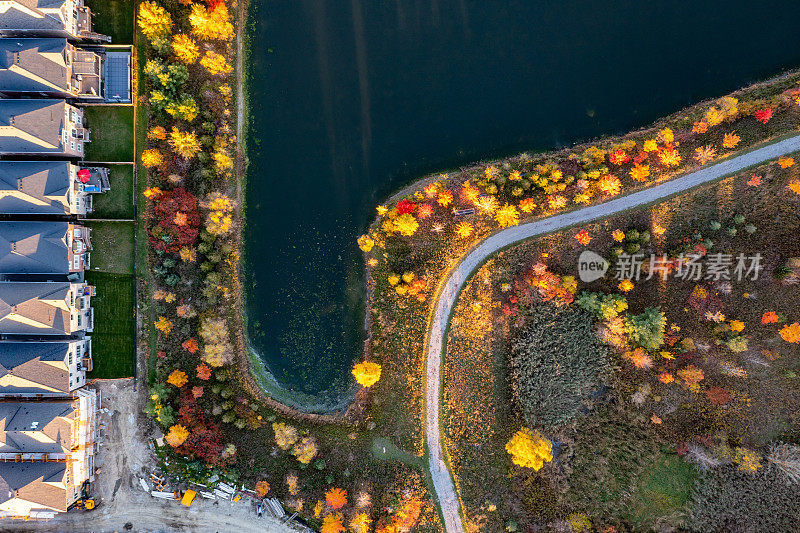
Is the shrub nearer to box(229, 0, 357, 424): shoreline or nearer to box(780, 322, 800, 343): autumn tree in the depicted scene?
box(780, 322, 800, 343): autumn tree

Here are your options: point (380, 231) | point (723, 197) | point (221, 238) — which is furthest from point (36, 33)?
point (723, 197)

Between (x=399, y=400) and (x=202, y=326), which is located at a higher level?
(x=202, y=326)

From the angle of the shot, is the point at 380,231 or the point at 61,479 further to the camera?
the point at 380,231

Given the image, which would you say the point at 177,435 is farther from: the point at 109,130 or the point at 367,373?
the point at 109,130

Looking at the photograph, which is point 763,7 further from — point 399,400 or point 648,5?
point 399,400

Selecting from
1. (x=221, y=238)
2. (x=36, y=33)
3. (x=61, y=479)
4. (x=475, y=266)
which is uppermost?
(x=36, y=33)

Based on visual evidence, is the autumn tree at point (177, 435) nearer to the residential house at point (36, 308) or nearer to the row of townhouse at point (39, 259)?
the row of townhouse at point (39, 259)
